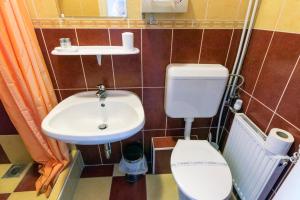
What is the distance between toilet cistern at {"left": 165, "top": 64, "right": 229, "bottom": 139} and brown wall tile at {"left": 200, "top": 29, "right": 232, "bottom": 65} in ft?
0.18

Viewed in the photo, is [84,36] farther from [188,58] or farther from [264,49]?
[264,49]

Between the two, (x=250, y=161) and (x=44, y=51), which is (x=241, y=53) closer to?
(x=250, y=161)

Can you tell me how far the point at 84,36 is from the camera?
3.42 ft

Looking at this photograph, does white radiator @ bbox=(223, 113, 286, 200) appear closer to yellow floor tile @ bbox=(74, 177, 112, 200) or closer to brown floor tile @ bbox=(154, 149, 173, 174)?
brown floor tile @ bbox=(154, 149, 173, 174)

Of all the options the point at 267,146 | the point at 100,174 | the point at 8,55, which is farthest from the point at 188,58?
the point at 100,174

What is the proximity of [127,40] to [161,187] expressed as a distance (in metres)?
1.20

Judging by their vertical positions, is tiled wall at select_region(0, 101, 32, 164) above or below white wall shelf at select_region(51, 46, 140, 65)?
below

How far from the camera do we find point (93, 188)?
4.64ft

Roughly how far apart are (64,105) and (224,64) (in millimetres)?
1142


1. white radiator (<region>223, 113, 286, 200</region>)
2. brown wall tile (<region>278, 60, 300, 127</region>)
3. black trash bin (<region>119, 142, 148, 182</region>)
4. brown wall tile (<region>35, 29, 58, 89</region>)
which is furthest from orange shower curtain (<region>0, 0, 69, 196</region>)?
brown wall tile (<region>278, 60, 300, 127</region>)

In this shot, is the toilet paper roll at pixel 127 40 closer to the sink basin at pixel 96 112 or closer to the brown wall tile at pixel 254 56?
the sink basin at pixel 96 112

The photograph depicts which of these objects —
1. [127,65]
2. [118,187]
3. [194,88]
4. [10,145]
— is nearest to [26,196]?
[10,145]

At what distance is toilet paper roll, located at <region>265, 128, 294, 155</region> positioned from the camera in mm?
791

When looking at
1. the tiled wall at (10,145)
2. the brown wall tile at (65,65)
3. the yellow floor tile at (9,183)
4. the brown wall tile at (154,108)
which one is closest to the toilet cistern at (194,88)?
the brown wall tile at (154,108)
